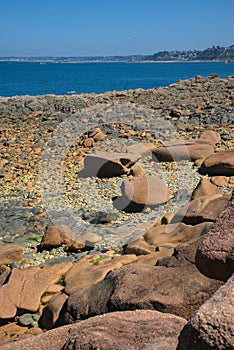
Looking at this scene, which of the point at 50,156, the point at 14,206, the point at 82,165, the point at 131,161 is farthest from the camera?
the point at 50,156

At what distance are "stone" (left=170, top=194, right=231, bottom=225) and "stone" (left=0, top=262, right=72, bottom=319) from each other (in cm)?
217

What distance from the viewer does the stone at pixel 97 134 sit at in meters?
16.2

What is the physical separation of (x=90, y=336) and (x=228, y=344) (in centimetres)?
132

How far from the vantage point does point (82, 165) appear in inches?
538

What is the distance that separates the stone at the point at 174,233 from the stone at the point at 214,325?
470 centimetres

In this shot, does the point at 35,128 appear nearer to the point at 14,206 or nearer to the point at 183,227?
the point at 14,206

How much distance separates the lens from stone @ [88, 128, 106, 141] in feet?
53.1

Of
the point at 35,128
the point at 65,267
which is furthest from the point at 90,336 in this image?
the point at 35,128

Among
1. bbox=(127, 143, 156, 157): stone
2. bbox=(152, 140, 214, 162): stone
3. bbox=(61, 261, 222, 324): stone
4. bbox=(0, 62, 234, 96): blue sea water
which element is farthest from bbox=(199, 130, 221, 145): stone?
bbox=(0, 62, 234, 96): blue sea water

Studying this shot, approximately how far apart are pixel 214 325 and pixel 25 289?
4781 millimetres

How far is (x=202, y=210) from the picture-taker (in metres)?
8.34

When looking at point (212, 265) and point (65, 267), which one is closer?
point (212, 265)

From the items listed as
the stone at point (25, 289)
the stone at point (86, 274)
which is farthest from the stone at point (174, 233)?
the stone at point (25, 289)

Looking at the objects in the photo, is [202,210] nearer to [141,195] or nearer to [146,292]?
[141,195]
